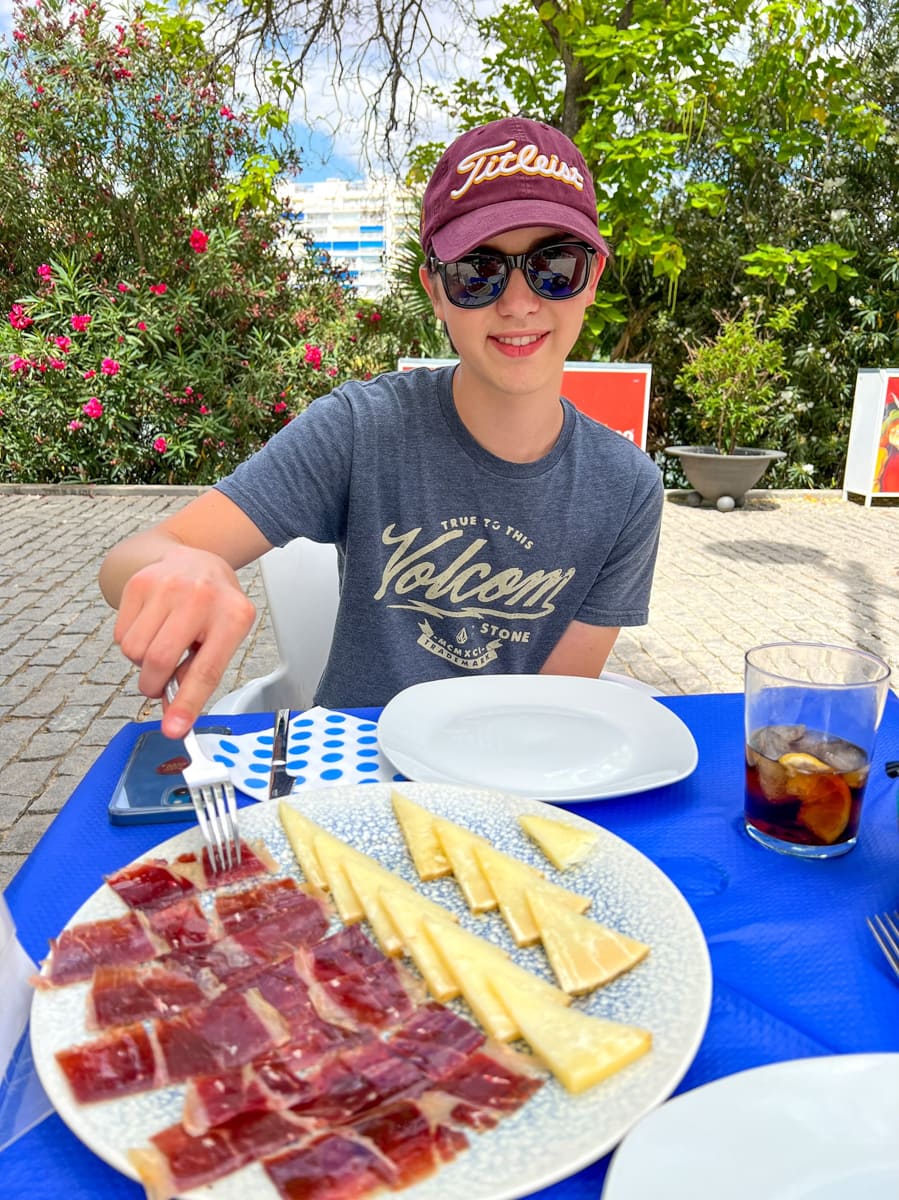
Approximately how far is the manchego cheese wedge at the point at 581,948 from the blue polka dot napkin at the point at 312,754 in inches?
16.0

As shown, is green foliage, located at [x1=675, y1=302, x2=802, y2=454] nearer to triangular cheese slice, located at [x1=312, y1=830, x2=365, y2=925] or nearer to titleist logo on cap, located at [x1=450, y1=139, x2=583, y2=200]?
titleist logo on cap, located at [x1=450, y1=139, x2=583, y2=200]

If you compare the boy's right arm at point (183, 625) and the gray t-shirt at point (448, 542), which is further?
the gray t-shirt at point (448, 542)

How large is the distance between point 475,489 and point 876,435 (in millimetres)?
9015

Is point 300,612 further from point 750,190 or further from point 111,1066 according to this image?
point 750,190

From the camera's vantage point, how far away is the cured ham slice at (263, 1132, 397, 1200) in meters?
0.61

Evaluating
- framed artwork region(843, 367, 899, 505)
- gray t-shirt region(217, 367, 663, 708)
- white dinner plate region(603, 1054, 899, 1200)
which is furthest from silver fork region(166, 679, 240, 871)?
framed artwork region(843, 367, 899, 505)

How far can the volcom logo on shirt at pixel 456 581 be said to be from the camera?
2070mm

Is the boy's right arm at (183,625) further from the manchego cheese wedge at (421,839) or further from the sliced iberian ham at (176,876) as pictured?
the manchego cheese wedge at (421,839)

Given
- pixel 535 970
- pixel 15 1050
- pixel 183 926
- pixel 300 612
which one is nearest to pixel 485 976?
pixel 535 970

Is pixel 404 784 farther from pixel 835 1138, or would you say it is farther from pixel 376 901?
pixel 835 1138

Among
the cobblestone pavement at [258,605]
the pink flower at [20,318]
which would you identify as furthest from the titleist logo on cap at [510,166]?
the pink flower at [20,318]

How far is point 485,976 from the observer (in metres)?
0.82

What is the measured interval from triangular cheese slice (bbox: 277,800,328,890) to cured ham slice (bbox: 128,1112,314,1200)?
0.33 meters

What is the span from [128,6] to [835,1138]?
38.7 feet
